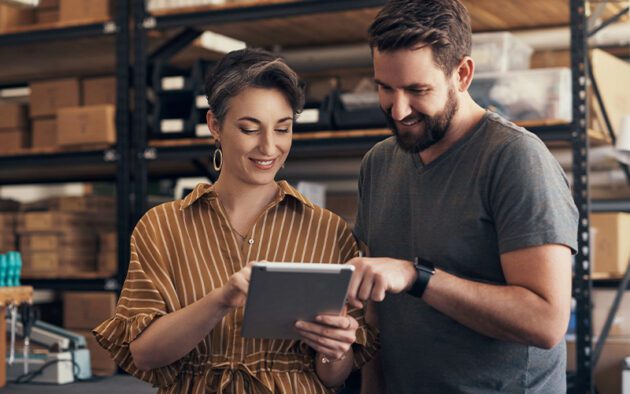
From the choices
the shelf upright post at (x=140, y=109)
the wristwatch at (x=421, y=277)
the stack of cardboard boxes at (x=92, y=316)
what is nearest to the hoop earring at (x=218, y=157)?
the wristwatch at (x=421, y=277)

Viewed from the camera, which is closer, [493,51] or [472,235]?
[472,235]

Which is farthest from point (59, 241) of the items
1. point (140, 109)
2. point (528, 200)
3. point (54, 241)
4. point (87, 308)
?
point (528, 200)

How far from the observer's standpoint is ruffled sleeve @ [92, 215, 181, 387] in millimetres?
1701

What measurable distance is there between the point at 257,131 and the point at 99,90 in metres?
2.58

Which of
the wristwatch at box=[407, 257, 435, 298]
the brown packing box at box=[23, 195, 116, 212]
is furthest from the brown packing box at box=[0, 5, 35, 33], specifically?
the wristwatch at box=[407, 257, 435, 298]

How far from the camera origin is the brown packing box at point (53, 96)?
4.22m

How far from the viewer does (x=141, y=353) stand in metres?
1.68

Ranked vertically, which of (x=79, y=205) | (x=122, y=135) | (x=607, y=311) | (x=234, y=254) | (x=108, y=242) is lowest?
(x=607, y=311)

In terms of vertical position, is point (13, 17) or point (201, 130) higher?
point (13, 17)

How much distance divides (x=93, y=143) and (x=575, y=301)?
206 cm

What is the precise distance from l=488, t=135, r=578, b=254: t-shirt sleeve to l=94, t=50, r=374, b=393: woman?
1.03 feet

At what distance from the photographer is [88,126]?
13.2 feet

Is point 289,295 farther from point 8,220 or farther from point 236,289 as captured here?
point 8,220

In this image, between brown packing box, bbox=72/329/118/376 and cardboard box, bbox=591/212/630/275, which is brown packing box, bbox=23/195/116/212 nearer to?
brown packing box, bbox=72/329/118/376
